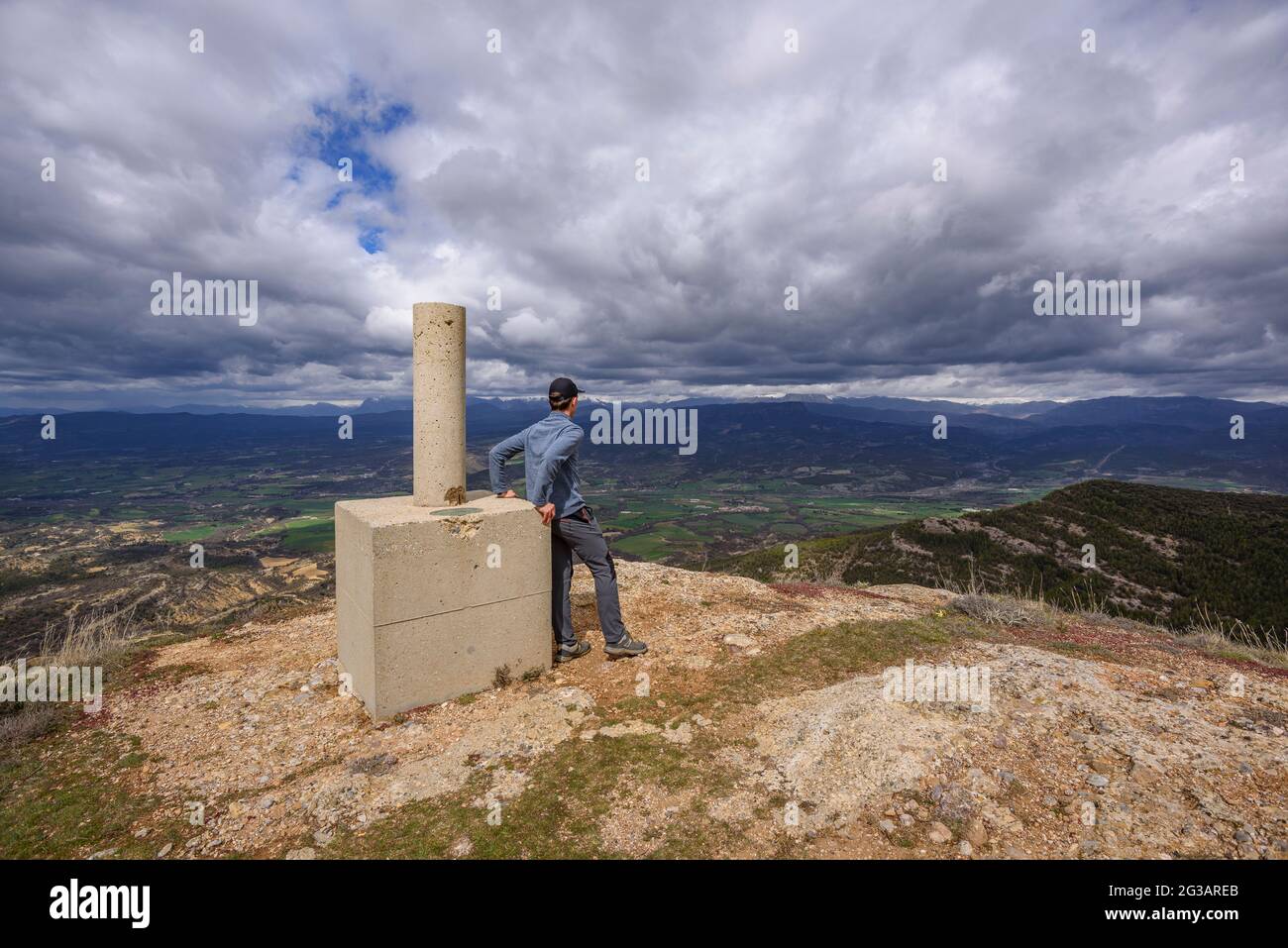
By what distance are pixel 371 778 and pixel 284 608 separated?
7.27 metres

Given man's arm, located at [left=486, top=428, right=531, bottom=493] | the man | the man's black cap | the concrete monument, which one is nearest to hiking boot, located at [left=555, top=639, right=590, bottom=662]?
the man

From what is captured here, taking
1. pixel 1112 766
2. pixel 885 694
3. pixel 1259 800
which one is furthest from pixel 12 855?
pixel 1259 800

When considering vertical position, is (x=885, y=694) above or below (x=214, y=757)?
above

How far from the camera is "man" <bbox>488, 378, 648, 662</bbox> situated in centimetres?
607

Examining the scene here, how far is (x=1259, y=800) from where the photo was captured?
3490mm

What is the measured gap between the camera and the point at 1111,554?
144 ft

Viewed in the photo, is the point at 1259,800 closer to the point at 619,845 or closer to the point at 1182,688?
the point at 1182,688

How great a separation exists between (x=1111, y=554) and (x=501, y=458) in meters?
54.8

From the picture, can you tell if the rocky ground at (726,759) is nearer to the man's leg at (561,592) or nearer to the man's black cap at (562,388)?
the man's leg at (561,592)

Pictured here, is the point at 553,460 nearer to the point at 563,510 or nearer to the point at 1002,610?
the point at 563,510

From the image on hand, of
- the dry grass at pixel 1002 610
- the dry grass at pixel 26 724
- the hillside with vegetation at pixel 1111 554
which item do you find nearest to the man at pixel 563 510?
the dry grass at pixel 26 724

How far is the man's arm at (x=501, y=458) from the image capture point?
652 centimetres

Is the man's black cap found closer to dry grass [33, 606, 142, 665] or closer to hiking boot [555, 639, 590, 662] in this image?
hiking boot [555, 639, 590, 662]

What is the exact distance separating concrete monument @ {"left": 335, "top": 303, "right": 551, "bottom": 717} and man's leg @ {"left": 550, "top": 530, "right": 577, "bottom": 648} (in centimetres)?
35
